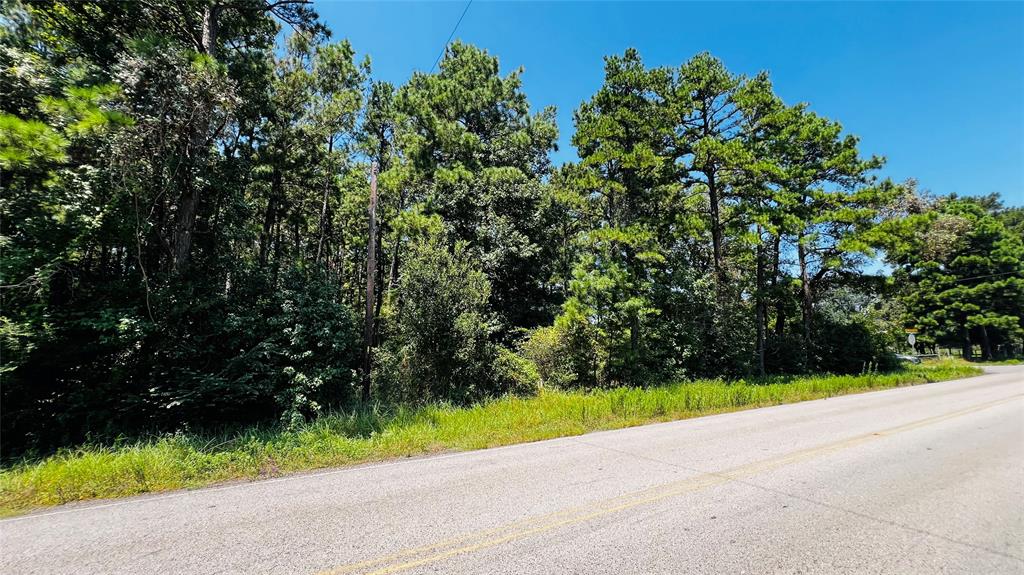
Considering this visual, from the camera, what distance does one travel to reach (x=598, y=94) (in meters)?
16.8

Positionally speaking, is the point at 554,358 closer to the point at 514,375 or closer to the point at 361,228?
the point at 514,375

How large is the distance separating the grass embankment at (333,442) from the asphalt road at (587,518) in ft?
2.13

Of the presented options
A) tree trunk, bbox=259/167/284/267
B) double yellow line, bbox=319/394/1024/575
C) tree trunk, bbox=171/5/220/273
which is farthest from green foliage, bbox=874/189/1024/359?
tree trunk, bbox=171/5/220/273

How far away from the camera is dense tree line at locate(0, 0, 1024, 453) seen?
24.3ft

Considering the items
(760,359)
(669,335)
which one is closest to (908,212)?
(760,359)

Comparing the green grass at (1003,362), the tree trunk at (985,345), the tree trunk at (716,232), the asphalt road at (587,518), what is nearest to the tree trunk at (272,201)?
the asphalt road at (587,518)

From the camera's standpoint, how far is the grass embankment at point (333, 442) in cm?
505

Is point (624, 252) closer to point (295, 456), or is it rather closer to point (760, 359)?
point (760, 359)

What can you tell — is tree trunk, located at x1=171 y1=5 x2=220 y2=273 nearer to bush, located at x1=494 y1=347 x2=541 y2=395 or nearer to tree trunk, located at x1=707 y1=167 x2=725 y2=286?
bush, located at x1=494 y1=347 x2=541 y2=395

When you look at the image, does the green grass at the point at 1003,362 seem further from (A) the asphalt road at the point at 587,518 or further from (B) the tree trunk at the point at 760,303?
(A) the asphalt road at the point at 587,518

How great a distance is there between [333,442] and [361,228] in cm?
1708

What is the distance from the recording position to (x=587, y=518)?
3.79 m

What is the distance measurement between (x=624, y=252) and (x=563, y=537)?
45.7 feet

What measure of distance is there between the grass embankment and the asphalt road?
0.65 meters
